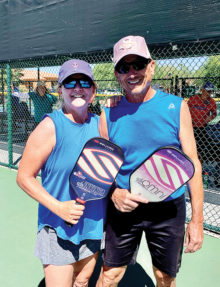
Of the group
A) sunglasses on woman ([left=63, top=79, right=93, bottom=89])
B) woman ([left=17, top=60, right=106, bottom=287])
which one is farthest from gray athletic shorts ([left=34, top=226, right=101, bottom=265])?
sunglasses on woman ([left=63, top=79, right=93, bottom=89])

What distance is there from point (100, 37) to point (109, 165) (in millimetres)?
3223

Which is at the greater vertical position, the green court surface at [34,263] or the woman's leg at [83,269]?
the woman's leg at [83,269]

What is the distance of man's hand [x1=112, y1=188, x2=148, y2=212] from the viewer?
1.47 metres

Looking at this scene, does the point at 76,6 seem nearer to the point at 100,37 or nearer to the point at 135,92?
the point at 100,37

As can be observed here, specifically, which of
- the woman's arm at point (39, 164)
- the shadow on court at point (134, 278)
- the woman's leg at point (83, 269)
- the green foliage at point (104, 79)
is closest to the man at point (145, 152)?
the woman's leg at point (83, 269)

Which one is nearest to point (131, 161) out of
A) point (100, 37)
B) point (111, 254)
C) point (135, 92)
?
point (135, 92)

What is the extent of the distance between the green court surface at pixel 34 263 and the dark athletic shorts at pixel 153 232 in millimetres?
881

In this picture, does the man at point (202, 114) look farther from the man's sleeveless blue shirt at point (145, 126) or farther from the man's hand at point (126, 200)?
the man's hand at point (126, 200)

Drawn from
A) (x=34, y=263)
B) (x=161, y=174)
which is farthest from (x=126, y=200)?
(x=34, y=263)

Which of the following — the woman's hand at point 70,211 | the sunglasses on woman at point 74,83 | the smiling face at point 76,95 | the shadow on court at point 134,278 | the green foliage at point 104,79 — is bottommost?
the shadow on court at point 134,278

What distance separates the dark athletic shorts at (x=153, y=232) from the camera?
164cm

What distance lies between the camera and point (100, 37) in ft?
A: 13.5

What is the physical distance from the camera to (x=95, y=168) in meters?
1.47

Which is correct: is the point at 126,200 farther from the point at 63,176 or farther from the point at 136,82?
the point at 136,82
